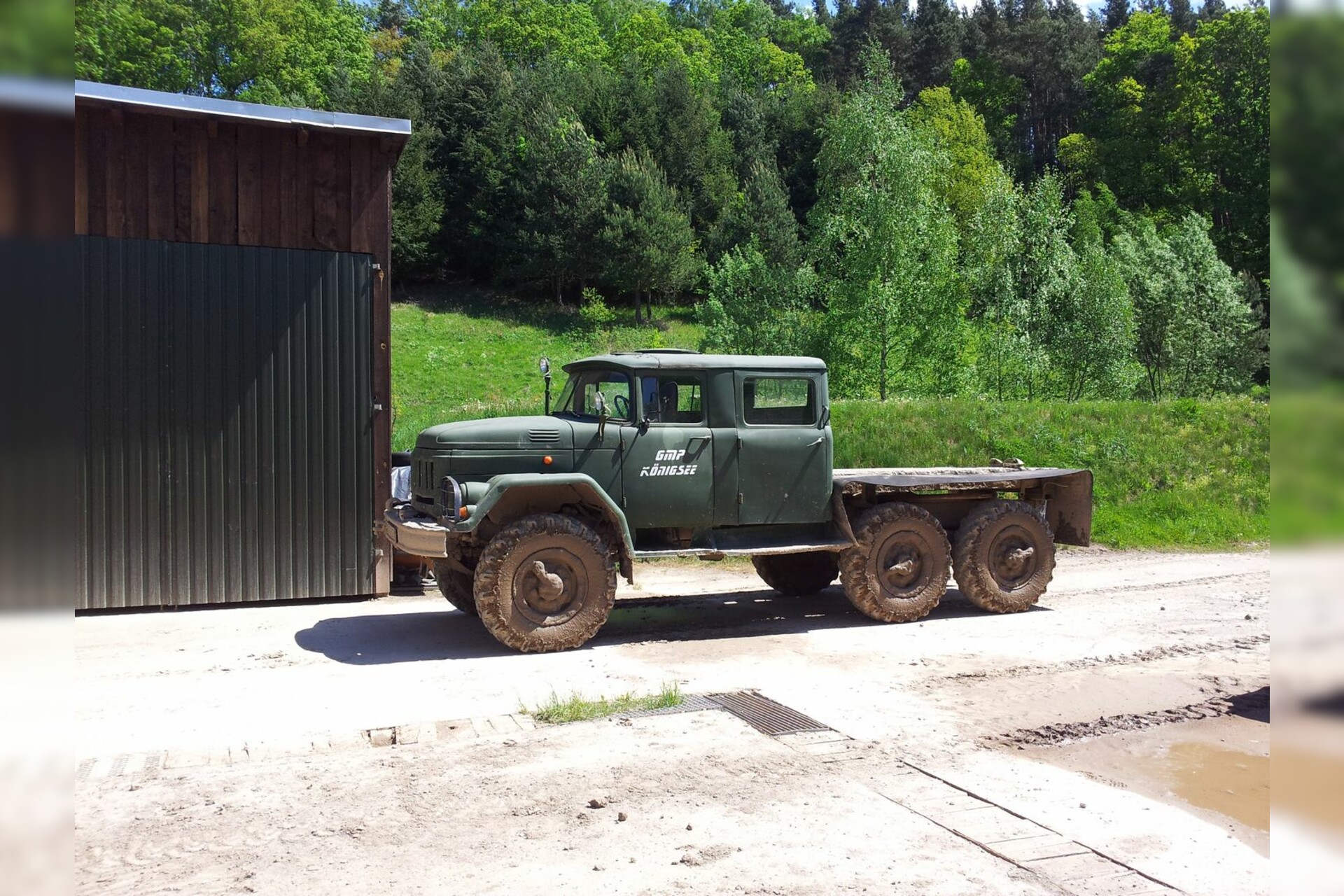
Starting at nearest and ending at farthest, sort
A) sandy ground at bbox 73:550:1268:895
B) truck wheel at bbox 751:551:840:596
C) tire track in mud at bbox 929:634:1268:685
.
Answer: sandy ground at bbox 73:550:1268:895 → tire track in mud at bbox 929:634:1268:685 → truck wheel at bbox 751:551:840:596

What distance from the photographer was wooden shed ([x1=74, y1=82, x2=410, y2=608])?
1012cm

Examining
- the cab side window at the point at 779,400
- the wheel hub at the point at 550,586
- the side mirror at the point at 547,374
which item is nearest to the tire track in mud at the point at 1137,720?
the wheel hub at the point at 550,586

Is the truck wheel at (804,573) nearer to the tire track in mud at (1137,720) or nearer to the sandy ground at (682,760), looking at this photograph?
the sandy ground at (682,760)

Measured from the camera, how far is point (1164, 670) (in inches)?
306

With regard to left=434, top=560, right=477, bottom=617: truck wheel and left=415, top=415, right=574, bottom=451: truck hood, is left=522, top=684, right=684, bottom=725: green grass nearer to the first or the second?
left=415, top=415, right=574, bottom=451: truck hood

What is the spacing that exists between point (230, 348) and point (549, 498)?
4394 mm

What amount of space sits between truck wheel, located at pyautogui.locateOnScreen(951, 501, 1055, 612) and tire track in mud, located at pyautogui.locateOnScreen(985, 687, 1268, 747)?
9.96ft

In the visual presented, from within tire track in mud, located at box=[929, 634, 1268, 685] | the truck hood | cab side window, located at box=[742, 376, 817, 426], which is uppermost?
cab side window, located at box=[742, 376, 817, 426]

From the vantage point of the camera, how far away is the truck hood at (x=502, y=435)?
8617mm

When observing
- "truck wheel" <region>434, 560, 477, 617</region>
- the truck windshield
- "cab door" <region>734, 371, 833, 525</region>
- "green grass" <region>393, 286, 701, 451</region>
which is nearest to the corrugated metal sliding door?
"truck wheel" <region>434, 560, 477, 617</region>

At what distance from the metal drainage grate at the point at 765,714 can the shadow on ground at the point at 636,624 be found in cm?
200

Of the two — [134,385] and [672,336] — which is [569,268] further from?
[134,385]

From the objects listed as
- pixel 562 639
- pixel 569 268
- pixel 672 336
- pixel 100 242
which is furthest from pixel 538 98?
pixel 562 639

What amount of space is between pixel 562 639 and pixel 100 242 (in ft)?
21.1
